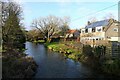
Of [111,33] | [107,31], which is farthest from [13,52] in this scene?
[111,33]

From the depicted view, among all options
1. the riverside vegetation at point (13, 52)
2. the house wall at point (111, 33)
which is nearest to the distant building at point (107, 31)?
the house wall at point (111, 33)

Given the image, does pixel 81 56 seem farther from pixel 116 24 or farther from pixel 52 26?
pixel 52 26

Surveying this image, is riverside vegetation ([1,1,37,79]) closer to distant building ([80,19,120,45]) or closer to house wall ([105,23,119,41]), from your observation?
distant building ([80,19,120,45])

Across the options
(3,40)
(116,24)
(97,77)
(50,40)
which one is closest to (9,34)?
(3,40)

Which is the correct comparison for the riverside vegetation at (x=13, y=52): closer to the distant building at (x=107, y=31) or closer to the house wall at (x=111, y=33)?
the distant building at (x=107, y=31)

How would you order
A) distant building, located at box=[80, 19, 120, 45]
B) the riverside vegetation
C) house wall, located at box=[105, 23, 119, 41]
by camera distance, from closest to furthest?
the riverside vegetation, distant building, located at box=[80, 19, 120, 45], house wall, located at box=[105, 23, 119, 41]

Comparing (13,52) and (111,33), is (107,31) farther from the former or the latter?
(13,52)

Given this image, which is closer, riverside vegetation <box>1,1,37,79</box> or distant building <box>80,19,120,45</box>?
riverside vegetation <box>1,1,37,79</box>

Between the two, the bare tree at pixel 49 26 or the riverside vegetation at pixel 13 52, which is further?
the bare tree at pixel 49 26

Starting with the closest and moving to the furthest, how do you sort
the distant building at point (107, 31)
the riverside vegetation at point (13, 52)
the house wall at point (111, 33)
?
the riverside vegetation at point (13, 52)
the distant building at point (107, 31)
the house wall at point (111, 33)

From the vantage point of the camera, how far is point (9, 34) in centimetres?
3641

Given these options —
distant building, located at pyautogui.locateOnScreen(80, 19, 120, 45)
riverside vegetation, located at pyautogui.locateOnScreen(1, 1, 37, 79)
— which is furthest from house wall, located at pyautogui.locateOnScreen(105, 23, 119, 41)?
riverside vegetation, located at pyautogui.locateOnScreen(1, 1, 37, 79)

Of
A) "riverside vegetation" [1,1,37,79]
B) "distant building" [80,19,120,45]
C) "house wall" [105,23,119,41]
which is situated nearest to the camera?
"riverside vegetation" [1,1,37,79]

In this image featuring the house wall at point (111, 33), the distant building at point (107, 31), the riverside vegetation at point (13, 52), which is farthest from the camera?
the house wall at point (111, 33)
